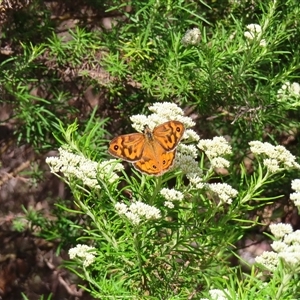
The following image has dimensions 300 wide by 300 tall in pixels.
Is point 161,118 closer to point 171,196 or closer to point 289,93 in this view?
point 171,196

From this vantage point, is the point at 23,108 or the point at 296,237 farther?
the point at 23,108

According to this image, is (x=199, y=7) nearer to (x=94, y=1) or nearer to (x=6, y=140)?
(x=94, y=1)

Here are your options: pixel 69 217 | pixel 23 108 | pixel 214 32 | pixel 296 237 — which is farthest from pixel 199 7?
pixel 296 237

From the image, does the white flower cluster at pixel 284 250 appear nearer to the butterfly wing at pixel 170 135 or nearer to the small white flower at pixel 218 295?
the small white flower at pixel 218 295

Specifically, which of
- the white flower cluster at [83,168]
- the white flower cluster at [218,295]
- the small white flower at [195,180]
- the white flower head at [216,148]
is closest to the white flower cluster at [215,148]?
the white flower head at [216,148]

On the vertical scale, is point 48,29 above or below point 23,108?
above

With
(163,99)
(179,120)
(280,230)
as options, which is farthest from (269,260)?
(163,99)
